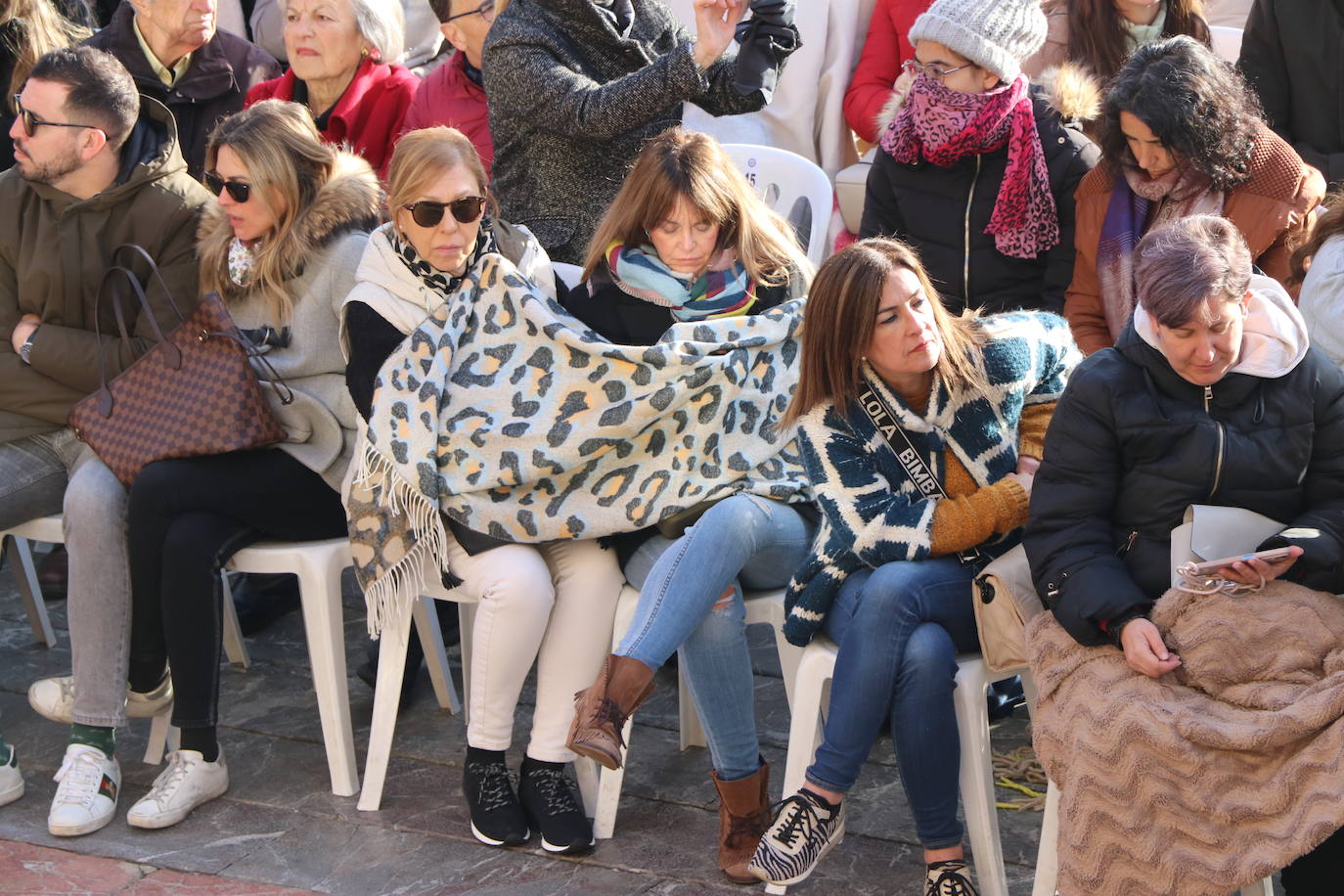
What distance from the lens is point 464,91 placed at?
4.54m

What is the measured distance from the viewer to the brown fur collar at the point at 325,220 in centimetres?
377

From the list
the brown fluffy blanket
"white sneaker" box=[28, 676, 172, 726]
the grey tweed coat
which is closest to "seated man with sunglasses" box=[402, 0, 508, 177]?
the grey tweed coat

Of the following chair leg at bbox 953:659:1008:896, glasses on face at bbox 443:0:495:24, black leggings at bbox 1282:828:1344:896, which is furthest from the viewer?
glasses on face at bbox 443:0:495:24

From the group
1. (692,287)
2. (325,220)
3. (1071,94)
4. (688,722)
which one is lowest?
(688,722)

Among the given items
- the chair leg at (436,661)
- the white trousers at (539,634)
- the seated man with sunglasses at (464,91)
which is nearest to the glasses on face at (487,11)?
the seated man with sunglasses at (464,91)

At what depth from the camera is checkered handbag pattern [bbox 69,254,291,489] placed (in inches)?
142

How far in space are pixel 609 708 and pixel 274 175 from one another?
1554 millimetres

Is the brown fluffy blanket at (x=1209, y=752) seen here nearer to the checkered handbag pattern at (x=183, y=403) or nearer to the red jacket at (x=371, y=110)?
the checkered handbag pattern at (x=183, y=403)

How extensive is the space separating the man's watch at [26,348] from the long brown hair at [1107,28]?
8.72ft

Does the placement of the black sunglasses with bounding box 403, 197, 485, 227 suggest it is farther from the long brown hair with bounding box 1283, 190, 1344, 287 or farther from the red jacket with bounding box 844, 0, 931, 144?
the long brown hair with bounding box 1283, 190, 1344, 287

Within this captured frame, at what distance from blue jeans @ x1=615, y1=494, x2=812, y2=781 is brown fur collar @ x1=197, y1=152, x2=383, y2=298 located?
3.84 feet

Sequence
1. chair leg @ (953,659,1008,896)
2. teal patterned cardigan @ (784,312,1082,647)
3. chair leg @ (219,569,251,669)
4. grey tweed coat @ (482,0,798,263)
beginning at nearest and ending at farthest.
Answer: chair leg @ (953,659,1008,896) → teal patterned cardigan @ (784,312,1082,647) → grey tweed coat @ (482,0,798,263) → chair leg @ (219,569,251,669)

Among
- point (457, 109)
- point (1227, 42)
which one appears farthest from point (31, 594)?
point (1227, 42)

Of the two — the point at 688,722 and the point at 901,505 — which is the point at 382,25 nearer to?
the point at 688,722
